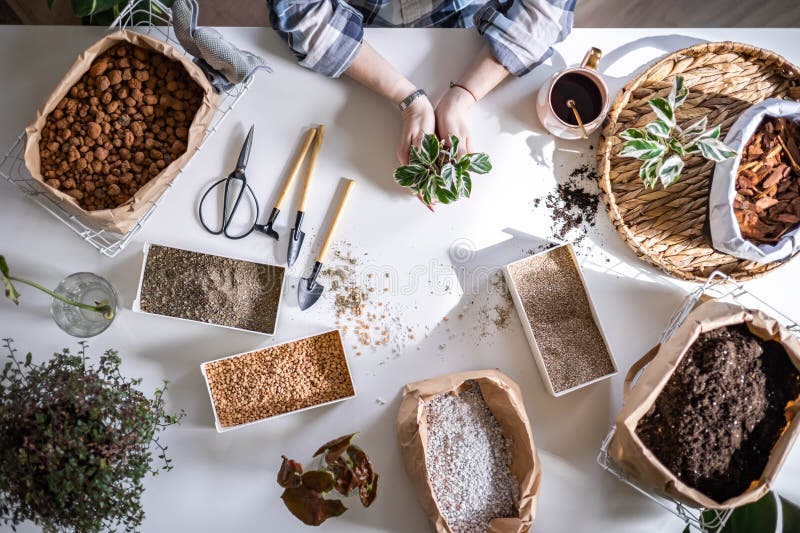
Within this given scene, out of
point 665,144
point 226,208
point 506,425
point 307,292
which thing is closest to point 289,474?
point 307,292

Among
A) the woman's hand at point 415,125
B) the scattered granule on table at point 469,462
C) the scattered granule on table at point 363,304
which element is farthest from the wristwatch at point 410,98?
the scattered granule on table at point 469,462

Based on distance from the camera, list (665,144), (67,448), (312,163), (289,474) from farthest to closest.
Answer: (312,163) → (665,144) → (289,474) → (67,448)

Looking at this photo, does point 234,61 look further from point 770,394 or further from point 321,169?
point 770,394

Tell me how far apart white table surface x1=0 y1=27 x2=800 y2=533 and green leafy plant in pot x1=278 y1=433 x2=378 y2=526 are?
17cm

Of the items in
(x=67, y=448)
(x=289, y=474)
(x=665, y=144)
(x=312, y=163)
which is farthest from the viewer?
(x=312, y=163)

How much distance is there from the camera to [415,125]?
1348 millimetres

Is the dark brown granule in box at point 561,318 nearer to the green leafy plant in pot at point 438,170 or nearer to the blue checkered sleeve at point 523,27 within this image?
the green leafy plant in pot at point 438,170

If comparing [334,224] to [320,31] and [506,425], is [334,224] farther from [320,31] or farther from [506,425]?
[506,425]

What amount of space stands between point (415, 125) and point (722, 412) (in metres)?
0.92

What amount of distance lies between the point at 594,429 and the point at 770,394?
0.38 metres

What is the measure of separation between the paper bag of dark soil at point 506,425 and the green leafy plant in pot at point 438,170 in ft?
1.35

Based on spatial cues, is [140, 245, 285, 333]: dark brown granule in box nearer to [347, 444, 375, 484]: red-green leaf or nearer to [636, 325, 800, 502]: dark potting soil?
[347, 444, 375, 484]: red-green leaf

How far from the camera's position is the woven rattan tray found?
1364 mm

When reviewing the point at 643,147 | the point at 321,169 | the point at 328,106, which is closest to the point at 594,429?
the point at 643,147
